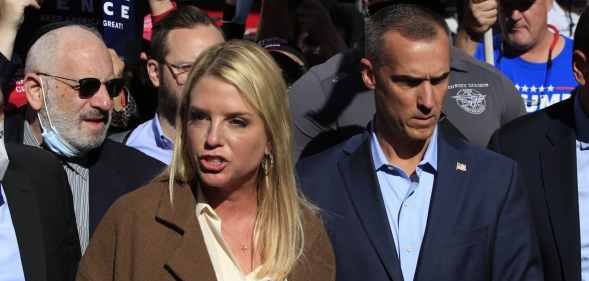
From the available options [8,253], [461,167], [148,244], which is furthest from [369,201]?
[8,253]

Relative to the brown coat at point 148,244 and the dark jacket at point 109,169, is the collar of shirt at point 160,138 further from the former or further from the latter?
the brown coat at point 148,244

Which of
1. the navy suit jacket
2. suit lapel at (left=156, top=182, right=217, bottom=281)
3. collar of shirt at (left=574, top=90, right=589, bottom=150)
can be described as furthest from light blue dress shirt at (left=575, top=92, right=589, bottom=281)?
suit lapel at (left=156, top=182, right=217, bottom=281)

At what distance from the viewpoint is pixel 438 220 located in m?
3.60

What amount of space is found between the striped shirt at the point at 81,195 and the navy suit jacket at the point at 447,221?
0.98 m

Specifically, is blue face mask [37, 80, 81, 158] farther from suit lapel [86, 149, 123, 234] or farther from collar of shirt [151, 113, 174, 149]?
collar of shirt [151, 113, 174, 149]

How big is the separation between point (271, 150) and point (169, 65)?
172 cm

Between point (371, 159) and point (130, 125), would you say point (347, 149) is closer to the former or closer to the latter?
point (371, 159)

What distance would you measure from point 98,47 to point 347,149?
1.33 m

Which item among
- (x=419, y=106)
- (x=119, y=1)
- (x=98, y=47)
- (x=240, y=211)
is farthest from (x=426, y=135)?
(x=119, y=1)

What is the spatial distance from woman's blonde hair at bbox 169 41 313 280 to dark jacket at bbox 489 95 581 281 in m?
1.09

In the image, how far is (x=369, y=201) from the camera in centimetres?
367

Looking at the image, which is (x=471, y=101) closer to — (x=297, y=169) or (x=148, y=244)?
(x=297, y=169)

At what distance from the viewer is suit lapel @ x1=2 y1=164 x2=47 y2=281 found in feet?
11.8

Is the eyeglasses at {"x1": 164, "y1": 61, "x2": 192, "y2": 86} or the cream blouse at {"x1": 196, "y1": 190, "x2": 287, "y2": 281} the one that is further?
the eyeglasses at {"x1": 164, "y1": 61, "x2": 192, "y2": 86}
